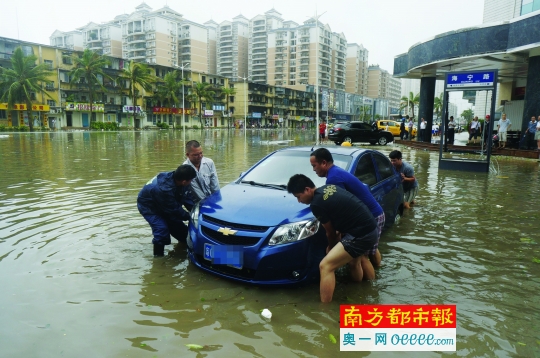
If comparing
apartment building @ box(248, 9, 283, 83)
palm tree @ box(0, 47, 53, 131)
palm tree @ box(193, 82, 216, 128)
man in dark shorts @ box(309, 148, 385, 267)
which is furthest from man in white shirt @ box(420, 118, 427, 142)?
apartment building @ box(248, 9, 283, 83)

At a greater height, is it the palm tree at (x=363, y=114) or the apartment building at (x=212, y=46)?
the apartment building at (x=212, y=46)

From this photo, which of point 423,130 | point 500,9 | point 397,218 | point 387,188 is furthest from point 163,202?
point 500,9

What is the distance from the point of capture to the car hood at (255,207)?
13.0 ft

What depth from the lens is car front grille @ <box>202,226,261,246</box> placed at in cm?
387

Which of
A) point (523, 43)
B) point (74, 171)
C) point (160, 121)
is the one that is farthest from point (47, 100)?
point (523, 43)

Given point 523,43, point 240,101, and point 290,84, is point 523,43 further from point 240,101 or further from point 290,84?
point 290,84

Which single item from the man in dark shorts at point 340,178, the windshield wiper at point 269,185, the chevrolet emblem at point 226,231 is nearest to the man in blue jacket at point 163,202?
the windshield wiper at point 269,185

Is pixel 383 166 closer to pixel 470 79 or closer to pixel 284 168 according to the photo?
pixel 284 168

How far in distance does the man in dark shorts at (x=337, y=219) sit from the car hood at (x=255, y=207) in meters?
0.44

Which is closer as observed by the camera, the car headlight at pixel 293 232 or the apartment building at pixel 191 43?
the car headlight at pixel 293 232

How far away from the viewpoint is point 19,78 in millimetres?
47000

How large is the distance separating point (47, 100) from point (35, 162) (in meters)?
48.9

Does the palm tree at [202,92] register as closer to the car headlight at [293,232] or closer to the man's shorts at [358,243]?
the car headlight at [293,232]

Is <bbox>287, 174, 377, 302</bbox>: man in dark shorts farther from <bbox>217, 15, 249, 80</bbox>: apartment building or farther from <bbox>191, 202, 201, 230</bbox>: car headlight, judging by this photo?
<bbox>217, 15, 249, 80</bbox>: apartment building
